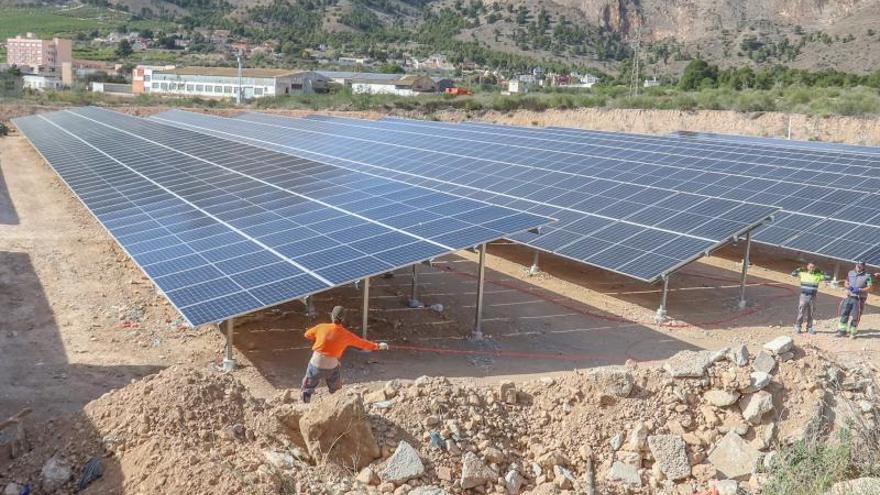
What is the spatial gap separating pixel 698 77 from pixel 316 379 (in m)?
89.4

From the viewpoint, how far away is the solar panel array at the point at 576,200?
60.5ft

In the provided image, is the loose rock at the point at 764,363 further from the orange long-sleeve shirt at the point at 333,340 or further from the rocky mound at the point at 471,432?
the orange long-sleeve shirt at the point at 333,340

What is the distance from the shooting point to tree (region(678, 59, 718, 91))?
8819cm

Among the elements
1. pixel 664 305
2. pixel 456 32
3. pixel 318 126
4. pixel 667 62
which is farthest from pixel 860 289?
pixel 456 32

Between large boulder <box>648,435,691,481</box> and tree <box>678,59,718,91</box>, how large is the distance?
8067cm

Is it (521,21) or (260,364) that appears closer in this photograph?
(260,364)

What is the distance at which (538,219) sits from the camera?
55.2ft

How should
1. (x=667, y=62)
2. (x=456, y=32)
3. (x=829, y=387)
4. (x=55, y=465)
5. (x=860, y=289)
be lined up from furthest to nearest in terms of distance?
(x=456, y=32)
(x=667, y=62)
(x=860, y=289)
(x=829, y=387)
(x=55, y=465)

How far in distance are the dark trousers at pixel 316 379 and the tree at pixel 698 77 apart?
8131 cm

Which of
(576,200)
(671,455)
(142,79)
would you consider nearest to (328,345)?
(671,455)

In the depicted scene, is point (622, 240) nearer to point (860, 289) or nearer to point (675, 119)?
point (860, 289)

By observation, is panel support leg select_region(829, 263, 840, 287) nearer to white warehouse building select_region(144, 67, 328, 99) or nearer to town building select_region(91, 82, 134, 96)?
white warehouse building select_region(144, 67, 328, 99)

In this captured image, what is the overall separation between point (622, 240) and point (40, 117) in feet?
161

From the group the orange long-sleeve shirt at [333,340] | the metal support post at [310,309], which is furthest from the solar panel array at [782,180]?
the orange long-sleeve shirt at [333,340]
